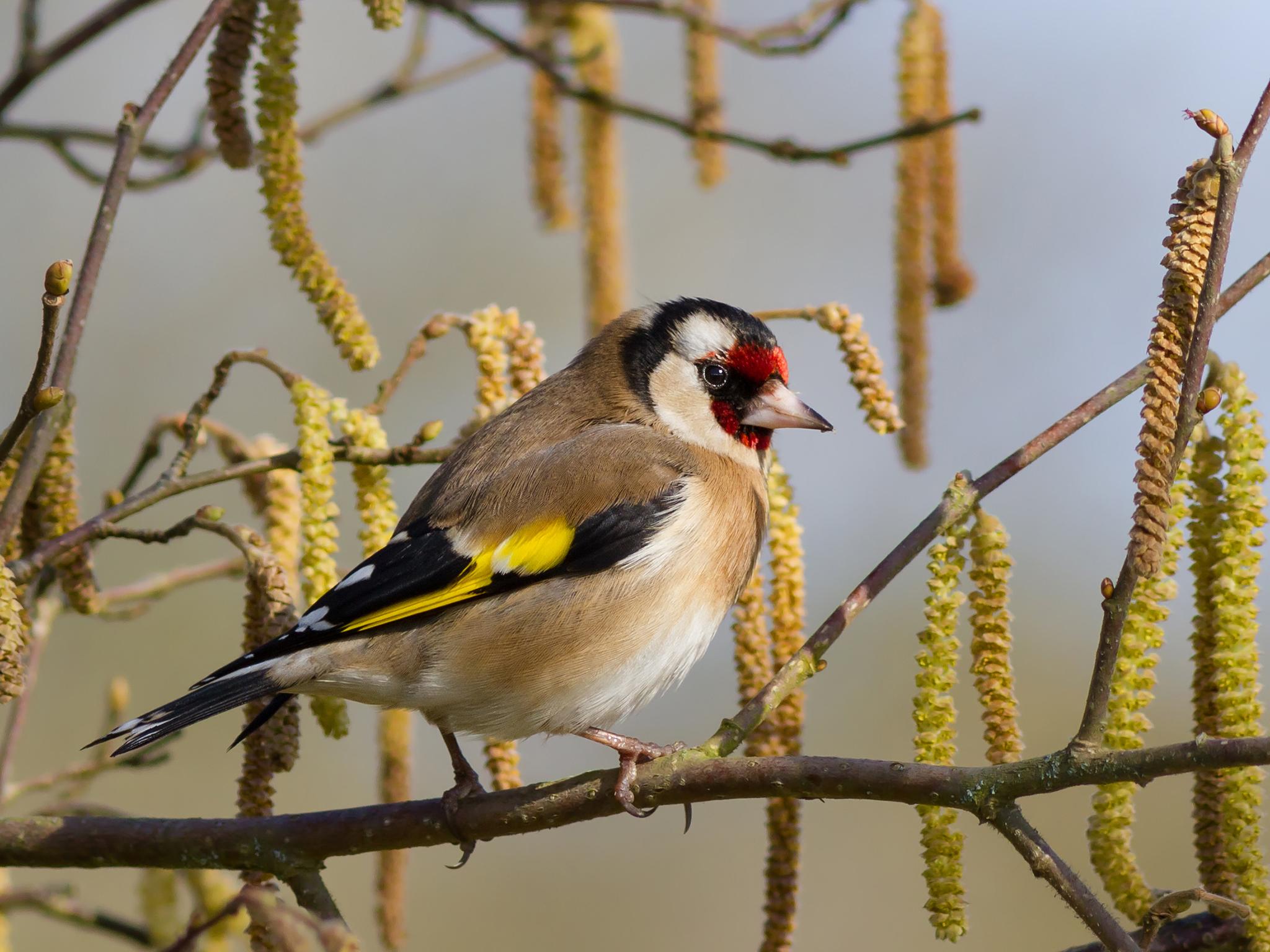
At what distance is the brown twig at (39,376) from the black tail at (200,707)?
24.3 inches

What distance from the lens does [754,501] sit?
356cm

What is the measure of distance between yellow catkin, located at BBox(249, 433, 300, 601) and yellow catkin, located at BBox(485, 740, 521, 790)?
51 centimetres

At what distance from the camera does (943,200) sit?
3.39m

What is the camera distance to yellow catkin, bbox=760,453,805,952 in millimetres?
2516

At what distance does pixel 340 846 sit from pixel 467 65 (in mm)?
2593

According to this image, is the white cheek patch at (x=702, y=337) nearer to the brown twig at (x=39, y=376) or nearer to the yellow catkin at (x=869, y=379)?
the yellow catkin at (x=869, y=379)

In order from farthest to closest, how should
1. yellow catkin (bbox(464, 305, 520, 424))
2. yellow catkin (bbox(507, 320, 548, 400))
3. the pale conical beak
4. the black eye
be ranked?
the black eye < the pale conical beak < yellow catkin (bbox(507, 320, 548, 400)) < yellow catkin (bbox(464, 305, 520, 424))

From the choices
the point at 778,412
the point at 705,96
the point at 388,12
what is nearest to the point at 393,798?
the point at 778,412

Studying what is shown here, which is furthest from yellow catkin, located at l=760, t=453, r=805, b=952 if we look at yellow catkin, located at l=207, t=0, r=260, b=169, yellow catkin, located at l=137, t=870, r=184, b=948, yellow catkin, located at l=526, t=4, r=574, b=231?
yellow catkin, located at l=526, t=4, r=574, b=231

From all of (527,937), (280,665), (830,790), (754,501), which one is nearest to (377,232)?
(527,937)

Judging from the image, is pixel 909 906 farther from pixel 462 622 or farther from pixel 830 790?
pixel 830 790

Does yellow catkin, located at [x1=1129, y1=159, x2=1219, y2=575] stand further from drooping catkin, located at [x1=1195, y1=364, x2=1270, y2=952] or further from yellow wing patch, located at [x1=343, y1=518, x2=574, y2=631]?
yellow wing patch, located at [x1=343, y1=518, x2=574, y2=631]

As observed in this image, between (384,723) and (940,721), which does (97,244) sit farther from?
(940,721)

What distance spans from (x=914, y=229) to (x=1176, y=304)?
1.48 m
